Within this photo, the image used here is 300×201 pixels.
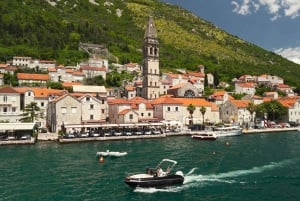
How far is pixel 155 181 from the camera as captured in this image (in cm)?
3177

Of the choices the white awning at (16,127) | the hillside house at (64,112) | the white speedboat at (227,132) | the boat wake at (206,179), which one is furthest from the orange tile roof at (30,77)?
the boat wake at (206,179)

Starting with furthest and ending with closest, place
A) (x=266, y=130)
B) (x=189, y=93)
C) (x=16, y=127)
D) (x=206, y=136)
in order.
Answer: (x=189, y=93), (x=266, y=130), (x=206, y=136), (x=16, y=127)

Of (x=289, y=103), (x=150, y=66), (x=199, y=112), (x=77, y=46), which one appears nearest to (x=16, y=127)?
(x=150, y=66)

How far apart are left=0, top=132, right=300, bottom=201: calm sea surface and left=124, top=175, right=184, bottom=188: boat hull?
0.55 m

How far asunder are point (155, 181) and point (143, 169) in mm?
6567

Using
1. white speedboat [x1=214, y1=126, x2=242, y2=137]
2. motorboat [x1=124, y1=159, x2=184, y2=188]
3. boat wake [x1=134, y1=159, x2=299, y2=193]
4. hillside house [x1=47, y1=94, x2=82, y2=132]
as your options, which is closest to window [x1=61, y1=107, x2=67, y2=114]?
hillside house [x1=47, y1=94, x2=82, y2=132]

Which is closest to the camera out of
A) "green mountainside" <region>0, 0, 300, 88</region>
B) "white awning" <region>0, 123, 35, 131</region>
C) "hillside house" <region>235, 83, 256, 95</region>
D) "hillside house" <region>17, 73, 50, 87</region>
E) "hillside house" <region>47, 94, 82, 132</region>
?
"white awning" <region>0, 123, 35, 131</region>

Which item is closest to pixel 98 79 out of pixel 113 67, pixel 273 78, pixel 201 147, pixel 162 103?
pixel 113 67

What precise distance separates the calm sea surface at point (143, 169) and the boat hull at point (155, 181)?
55 cm

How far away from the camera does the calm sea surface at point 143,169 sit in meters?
29.8

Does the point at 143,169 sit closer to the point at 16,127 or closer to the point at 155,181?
the point at 155,181

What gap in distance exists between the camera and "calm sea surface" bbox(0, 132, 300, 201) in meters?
29.8

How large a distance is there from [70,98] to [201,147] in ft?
93.2

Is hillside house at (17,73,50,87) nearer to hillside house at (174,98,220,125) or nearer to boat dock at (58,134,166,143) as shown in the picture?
hillside house at (174,98,220,125)
